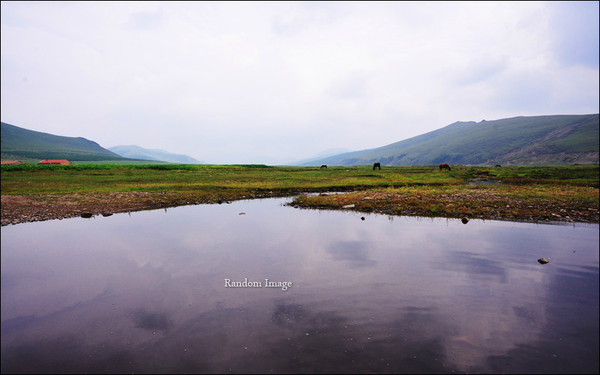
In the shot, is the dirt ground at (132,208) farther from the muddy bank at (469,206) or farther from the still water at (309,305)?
the still water at (309,305)

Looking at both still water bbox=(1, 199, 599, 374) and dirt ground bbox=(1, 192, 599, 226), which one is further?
dirt ground bbox=(1, 192, 599, 226)

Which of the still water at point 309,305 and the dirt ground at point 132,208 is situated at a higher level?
A: the dirt ground at point 132,208

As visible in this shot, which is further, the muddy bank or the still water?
the muddy bank

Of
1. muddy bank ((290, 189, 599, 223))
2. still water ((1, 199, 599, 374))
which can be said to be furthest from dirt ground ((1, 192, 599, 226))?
still water ((1, 199, 599, 374))

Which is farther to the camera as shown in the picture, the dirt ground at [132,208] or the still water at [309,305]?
the dirt ground at [132,208]

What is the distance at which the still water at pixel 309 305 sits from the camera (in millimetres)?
6176

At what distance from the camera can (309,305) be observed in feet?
28.0

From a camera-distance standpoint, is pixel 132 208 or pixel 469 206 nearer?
pixel 469 206

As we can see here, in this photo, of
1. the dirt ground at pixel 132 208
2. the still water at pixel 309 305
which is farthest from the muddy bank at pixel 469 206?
the still water at pixel 309 305

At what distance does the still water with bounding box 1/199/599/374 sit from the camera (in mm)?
6176

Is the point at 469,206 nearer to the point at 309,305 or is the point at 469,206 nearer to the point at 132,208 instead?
the point at 309,305

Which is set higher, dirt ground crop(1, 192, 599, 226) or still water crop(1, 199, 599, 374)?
dirt ground crop(1, 192, 599, 226)

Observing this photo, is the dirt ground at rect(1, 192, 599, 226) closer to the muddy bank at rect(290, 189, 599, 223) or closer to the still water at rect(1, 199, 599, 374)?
the muddy bank at rect(290, 189, 599, 223)

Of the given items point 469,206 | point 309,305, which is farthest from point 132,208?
point 469,206
